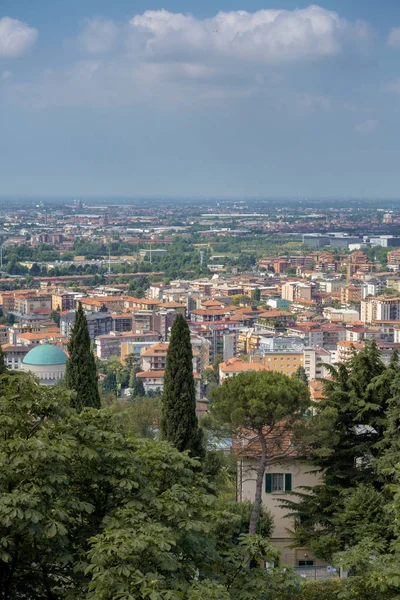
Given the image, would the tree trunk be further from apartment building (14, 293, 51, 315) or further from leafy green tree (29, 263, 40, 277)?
leafy green tree (29, 263, 40, 277)

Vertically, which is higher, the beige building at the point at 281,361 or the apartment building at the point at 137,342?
the beige building at the point at 281,361

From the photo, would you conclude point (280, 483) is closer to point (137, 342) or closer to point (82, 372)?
point (82, 372)

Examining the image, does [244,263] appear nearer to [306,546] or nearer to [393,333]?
[393,333]

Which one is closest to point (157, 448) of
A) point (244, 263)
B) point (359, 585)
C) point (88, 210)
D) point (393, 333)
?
point (359, 585)

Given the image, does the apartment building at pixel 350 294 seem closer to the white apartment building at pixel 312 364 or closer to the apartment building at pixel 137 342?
the apartment building at pixel 137 342

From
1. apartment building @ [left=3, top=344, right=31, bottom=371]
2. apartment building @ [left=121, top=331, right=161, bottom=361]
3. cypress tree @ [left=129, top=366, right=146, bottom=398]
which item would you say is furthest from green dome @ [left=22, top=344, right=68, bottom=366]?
apartment building @ [left=121, top=331, right=161, bottom=361]

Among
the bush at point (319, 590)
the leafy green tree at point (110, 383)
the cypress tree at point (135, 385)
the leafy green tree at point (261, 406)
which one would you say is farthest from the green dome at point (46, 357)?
the bush at point (319, 590)
